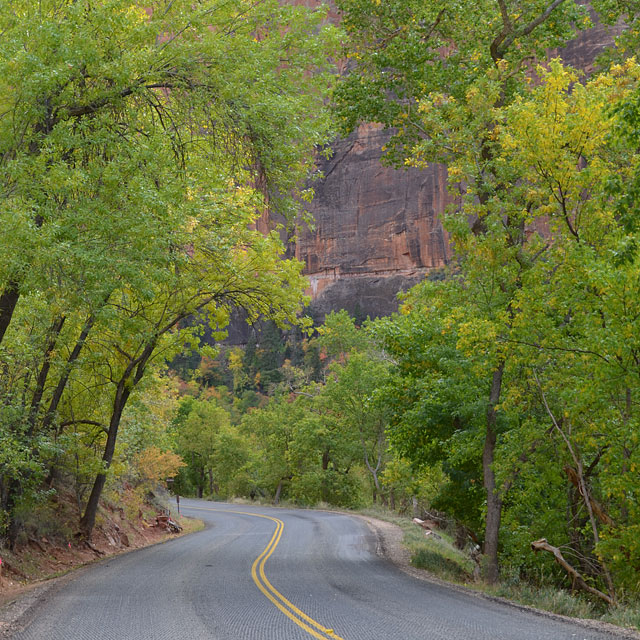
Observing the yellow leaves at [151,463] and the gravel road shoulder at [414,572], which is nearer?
the gravel road shoulder at [414,572]

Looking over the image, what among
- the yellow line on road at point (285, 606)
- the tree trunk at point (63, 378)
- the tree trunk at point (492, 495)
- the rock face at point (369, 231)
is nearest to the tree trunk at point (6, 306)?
the tree trunk at point (63, 378)

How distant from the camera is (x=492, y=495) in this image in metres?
12.3

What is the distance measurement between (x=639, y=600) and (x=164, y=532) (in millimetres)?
18624

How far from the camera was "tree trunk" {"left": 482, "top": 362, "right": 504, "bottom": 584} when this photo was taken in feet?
39.4

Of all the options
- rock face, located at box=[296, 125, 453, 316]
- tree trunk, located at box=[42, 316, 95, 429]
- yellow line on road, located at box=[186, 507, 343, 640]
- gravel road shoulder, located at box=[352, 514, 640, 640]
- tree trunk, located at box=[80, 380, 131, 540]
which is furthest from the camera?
rock face, located at box=[296, 125, 453, 316]

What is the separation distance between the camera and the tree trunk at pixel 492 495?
12016mm

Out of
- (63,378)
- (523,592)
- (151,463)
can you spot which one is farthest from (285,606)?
(151,463)

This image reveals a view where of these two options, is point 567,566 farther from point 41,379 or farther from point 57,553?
point 57,553

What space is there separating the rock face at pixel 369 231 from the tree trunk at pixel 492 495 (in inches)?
2597

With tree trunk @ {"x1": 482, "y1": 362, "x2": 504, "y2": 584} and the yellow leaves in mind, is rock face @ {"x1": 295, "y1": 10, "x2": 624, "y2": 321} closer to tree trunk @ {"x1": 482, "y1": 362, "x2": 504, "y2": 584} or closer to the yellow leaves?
the yellow leaves

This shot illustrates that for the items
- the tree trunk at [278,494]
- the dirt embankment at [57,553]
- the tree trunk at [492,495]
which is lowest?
the tree trunk at [278,494]

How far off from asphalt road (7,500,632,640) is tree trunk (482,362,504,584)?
1.54m

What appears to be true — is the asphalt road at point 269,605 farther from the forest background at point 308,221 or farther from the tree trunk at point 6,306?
the tree trunk at point 6,306

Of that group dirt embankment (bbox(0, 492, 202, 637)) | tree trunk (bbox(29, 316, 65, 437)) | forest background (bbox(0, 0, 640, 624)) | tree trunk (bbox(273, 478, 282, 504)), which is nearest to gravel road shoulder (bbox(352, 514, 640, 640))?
forest background (bbox(0, 0, 640, 624))
